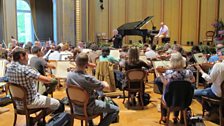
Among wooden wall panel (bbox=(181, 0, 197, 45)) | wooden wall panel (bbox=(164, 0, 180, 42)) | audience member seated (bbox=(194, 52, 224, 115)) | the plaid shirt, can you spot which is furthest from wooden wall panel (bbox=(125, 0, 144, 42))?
the plaid shirt

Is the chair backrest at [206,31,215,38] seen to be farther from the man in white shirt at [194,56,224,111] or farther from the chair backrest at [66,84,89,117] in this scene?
the chair backrest at [66,84,89,117]

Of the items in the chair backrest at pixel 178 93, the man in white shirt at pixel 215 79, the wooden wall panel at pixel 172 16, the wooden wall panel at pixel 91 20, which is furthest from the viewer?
the wooden wall panel at pixel 91 20

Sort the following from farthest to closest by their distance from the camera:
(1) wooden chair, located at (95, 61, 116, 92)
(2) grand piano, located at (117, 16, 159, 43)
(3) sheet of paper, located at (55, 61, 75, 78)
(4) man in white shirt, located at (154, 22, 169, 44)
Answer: (4) man in white shirt, located at (154, 22, 169, 44) → (2) grand piano, located at (117, 16, 159, 43) → (3) sheet of paper, located at (55, 61, 75, 78) → (1) wooden chair, located at (95, 61, 116, 92)

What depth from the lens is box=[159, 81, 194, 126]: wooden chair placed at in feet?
13.0

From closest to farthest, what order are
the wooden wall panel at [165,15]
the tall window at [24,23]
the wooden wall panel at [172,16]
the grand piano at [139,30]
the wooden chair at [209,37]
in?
the grand piano at [139,30] → the wooden chair at [209,37] → the wooden wall panel at [165,15] → the wooden wall panel at [172,16] → the tall window at [24,23]

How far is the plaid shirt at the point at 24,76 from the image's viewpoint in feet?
12.1

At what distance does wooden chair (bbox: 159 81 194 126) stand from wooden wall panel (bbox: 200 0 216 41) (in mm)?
10828

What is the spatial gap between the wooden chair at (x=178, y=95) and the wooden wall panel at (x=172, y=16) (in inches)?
454

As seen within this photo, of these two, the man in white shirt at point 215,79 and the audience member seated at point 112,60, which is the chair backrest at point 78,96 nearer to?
the man in white shirt at point 215,79

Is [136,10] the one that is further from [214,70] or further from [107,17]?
[214,70]

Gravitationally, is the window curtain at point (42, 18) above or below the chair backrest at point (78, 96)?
above

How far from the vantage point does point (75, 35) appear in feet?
46.0

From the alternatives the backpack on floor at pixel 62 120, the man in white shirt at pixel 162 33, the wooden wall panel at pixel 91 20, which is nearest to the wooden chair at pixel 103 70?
the backpack on floor at pixel 62 120

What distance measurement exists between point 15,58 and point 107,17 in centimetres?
1277
